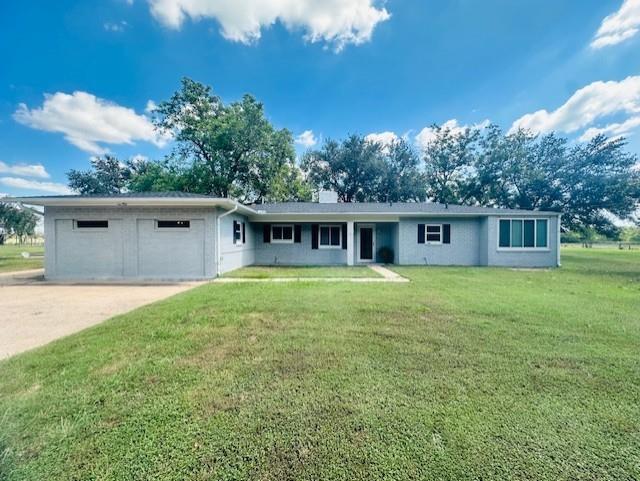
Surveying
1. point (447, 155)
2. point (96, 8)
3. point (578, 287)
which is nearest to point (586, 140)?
point (447, 155)

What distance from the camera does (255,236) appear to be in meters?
14.2

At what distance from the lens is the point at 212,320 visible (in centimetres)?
464

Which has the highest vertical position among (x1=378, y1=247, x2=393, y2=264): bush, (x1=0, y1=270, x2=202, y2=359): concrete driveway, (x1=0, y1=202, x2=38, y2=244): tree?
(x1=0, y1=202, x2=38, y2=244): tree

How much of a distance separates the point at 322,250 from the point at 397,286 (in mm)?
6715

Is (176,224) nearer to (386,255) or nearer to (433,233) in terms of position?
(386,255)

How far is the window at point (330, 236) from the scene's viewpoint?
13953 millimetres

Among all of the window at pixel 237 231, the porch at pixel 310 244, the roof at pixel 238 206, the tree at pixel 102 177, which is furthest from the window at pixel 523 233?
the tree at pixel 102 177

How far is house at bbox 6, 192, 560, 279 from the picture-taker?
31.8 feet

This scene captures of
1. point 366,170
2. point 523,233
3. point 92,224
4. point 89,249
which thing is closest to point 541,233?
point 523,233

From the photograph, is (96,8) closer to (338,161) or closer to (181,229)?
(181,229)

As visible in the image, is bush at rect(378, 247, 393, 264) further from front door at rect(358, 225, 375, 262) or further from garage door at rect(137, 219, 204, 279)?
garage door at rect(137, 219, 204, 279)

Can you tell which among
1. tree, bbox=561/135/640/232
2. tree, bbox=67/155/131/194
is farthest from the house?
tree, bbox=67/155/131/194

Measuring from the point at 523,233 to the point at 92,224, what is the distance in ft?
59.2

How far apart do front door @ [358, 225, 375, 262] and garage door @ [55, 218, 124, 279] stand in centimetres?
1034
